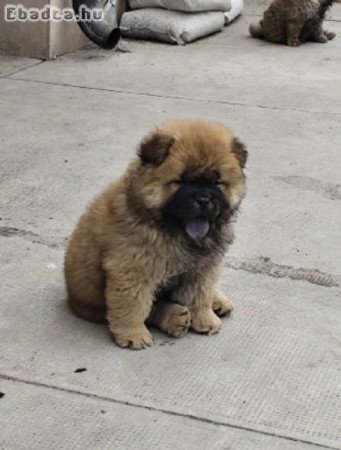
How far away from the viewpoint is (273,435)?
3.54 m

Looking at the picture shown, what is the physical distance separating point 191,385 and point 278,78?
244 inches

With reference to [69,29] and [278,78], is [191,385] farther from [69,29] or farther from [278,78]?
[69,29]

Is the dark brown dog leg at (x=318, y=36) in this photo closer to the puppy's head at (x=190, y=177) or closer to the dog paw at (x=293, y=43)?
the dog paw at (x=293, y=43)

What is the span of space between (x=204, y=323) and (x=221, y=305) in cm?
20

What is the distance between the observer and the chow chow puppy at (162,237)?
3.78m

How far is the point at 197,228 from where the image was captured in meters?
3.86

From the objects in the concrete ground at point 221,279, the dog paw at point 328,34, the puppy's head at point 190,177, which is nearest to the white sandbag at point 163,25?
the concrete ground at point 221,279

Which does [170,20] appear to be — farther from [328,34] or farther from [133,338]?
[133,338]

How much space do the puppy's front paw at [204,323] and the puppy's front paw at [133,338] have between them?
255 mm

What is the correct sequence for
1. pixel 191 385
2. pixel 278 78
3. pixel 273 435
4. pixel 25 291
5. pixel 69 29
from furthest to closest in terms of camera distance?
pixel 69 29 < pixel 278 78 < pixel 25 291 < pixel 191 385 < pixel 273 435

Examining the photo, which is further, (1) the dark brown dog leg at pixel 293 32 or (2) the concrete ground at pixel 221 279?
(1) the dark brown dog leg at pixel 293 32

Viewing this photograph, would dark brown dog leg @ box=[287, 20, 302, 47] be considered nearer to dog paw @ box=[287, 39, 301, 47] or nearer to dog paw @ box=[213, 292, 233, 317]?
dog paw @ box=[287, 39, 301, 47]

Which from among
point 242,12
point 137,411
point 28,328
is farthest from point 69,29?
point 137,411

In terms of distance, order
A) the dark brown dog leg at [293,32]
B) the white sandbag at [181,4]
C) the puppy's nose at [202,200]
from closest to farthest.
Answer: the puppy's nose at [202,200] → the white sandbag at [181,4] → the dark brown dog leg at [293,32]
